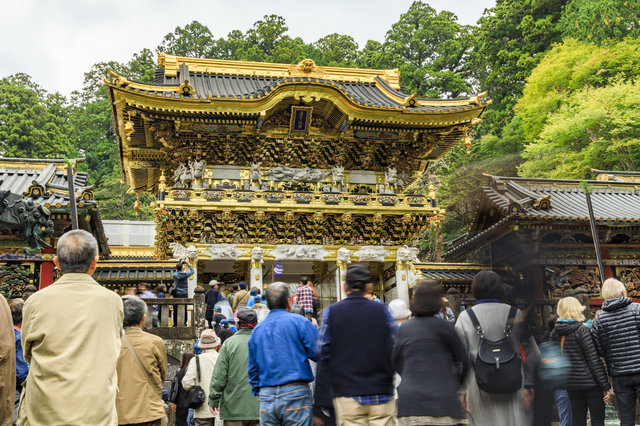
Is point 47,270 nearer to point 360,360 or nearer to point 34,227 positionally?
point 34,227

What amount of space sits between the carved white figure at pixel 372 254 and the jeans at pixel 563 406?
919 cm

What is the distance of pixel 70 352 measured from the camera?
3184 mm

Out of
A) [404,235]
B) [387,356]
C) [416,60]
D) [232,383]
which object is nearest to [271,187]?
[404,235]

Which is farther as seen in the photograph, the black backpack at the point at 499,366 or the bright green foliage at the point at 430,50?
the bright green foliage at the point at 430,50

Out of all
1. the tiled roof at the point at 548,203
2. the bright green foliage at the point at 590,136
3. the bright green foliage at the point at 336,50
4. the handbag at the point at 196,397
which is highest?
Result: the bright green foliage at the point at 336,50

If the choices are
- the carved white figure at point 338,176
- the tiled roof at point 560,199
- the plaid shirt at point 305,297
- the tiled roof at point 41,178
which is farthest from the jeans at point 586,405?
the carved white figure at point 338,176

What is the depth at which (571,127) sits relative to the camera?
20.2 meters

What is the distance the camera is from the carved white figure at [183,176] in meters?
15.0

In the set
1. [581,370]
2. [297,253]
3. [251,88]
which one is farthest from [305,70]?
[581,370]

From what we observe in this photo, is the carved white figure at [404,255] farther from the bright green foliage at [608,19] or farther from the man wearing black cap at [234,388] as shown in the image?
the bright green foliage at [608,19]

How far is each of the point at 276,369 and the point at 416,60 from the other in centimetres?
3496

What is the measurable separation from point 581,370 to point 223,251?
10466 mm

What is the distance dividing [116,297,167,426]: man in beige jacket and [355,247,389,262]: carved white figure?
1103 cm

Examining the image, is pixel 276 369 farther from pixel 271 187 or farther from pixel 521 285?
pixel 271 187
